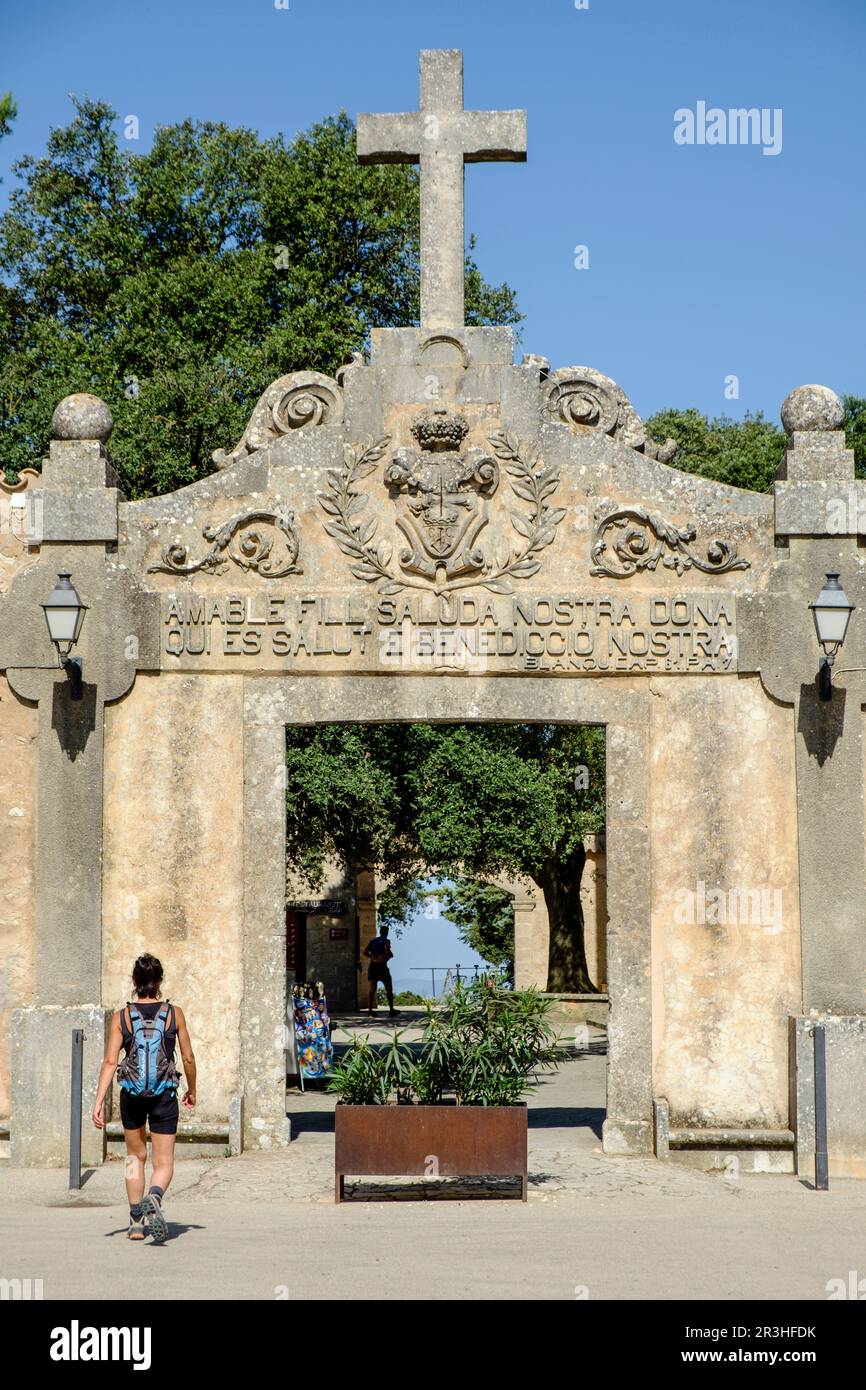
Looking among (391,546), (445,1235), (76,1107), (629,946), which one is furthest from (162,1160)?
(391,546)

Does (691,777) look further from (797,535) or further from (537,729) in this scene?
(537,729)

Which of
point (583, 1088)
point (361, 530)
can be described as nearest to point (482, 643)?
point (361, 530)

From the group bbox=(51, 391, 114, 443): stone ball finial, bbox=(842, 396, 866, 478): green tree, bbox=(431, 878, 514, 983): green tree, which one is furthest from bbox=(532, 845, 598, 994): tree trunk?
bbox=(51, 391, 114, 443): stone ball finial

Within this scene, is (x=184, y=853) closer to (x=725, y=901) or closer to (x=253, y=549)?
(x=253, y=549)

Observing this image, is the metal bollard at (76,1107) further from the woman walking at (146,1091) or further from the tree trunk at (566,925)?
the tree trunk at (566,925)

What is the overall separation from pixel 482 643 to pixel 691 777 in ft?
5.05

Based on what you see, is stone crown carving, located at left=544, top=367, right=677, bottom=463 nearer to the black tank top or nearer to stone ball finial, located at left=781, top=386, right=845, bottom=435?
stone ball finial, located at left=781, top=386, right=845, bottom=435

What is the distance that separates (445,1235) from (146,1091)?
1.54 m

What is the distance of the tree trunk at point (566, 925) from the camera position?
26.2 m

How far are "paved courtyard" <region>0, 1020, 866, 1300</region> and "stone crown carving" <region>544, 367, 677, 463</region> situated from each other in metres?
4.50

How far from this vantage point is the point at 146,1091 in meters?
7.39

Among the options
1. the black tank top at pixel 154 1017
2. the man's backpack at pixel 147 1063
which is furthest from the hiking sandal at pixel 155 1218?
the black tank top at pixel 154 1017

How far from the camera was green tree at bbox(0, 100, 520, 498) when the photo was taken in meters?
20.9

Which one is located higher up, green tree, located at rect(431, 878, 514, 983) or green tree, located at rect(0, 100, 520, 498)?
green tree, located at rect(0, 100, 520, 498)
